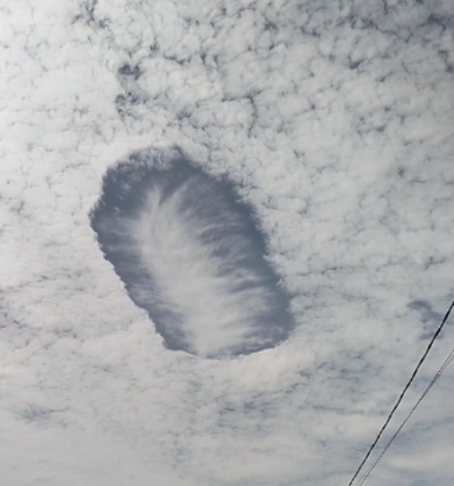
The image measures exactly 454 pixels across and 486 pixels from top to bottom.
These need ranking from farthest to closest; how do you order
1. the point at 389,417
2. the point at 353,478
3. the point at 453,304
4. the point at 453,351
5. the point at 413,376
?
the point at 353,478
the point at 389,417
the point at 413,376
the point at 453,351
the point at 453,304

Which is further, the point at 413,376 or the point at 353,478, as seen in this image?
the point at 353,478

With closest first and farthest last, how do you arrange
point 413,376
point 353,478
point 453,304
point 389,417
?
1. point 453,304
2. point 413,376
3. point 389,417
4. point 353,478

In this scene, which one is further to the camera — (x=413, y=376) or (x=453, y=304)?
(x=413, y=376)

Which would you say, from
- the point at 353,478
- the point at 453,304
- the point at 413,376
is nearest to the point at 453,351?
the point at 413,376

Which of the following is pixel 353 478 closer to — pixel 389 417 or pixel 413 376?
pixel 389 417

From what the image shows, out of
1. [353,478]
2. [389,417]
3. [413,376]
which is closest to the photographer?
[413,376]

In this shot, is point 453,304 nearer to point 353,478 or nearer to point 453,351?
point 453,351

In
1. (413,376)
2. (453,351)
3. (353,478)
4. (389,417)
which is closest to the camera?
(453,351)

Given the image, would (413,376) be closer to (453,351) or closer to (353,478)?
(453,351)
